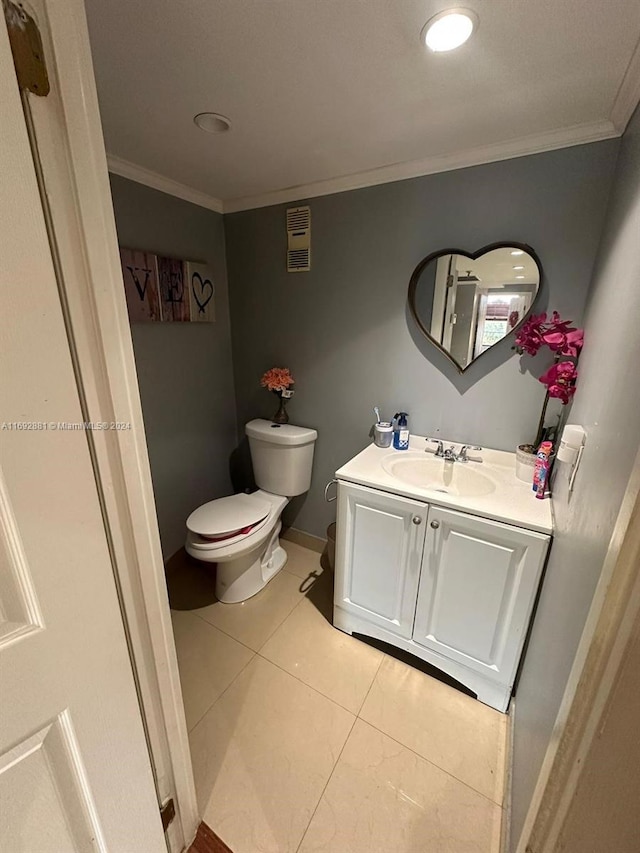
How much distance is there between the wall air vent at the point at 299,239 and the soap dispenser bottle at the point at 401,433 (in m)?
0.93

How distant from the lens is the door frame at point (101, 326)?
0.49 metres

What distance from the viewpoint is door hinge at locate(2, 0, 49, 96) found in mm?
439

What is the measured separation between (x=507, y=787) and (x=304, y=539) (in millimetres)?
1425

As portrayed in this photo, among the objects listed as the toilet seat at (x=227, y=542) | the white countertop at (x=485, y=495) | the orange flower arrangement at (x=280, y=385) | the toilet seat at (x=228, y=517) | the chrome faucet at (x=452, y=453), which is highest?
the orange flower arrangement at (x=280, y=385)

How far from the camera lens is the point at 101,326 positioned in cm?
58

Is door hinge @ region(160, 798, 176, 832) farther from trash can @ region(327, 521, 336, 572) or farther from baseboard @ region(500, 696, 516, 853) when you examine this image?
trash can @ region(327, 521, 336, 572)

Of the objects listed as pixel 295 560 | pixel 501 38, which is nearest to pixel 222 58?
pixel 501 38

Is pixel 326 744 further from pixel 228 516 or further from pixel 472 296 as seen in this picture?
pixel 472 296

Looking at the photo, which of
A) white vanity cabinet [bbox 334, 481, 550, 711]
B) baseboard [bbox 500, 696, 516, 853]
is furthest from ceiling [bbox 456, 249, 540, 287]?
baseboard [bbox 500, 696, 516, 853]

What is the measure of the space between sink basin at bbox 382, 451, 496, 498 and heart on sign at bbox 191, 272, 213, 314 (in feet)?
4.34

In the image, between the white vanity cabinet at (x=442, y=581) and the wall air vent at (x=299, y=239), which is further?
the wall air vent at (x=299, y=239)

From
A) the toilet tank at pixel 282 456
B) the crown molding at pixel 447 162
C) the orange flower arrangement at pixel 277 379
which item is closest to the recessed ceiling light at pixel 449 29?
the crown molding at pixel 447 162

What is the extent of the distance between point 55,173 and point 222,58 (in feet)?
2.42

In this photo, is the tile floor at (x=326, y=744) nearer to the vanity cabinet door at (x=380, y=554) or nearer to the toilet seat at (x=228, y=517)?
the vanity cabinet door at (x=380, y=554)
